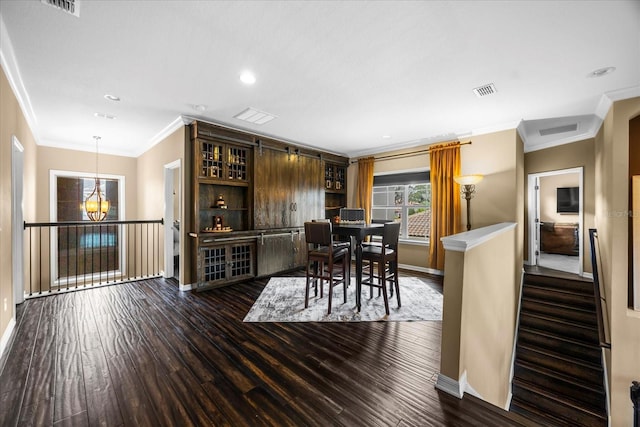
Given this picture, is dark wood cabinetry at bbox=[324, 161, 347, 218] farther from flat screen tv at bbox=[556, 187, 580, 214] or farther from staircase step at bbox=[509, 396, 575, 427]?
flat screen tv at bbox=[556, 187, 580, 214]

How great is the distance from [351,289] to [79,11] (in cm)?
411

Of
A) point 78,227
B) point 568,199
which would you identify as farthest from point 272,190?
point 568,199

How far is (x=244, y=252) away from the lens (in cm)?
449

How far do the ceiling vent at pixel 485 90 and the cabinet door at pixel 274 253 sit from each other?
12.4 feet

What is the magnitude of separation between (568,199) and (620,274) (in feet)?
14.0

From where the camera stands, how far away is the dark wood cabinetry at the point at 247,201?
397 centimetres

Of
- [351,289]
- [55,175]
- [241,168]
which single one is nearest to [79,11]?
[241,168]

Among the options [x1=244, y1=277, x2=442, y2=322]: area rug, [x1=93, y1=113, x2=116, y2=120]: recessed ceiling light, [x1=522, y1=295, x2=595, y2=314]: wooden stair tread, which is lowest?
[x1=522, y1=295, x2=595, y2=314]: wooden stair tread

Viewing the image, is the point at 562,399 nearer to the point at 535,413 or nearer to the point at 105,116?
the point at 535,413

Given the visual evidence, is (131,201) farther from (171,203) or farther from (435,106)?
(435,106)

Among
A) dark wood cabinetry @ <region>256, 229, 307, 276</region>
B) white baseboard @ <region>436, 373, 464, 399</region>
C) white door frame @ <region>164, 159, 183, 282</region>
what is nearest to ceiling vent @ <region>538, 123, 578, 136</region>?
white baseboard @ <region>436, 373, 464, 399</region>

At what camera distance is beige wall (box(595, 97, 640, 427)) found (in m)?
2.71

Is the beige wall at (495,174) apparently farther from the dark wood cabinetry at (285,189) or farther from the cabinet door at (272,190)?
the cabinet door at (272,190)

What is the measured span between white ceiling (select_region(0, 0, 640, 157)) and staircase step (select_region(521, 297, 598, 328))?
279 cm
